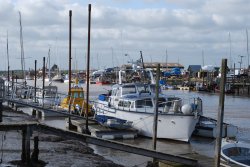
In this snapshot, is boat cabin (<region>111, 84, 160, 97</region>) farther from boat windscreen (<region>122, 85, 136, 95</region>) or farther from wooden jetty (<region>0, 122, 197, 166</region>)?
wooden jetty (<region>0, 122, 197, 166</region>)

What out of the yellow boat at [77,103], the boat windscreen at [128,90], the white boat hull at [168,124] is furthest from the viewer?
A: the yellow boat at [77,103]

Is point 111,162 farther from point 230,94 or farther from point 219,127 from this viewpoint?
point 230,94

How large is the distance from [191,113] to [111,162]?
24.9 feet

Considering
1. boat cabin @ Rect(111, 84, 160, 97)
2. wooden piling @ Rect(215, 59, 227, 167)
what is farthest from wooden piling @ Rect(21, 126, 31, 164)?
boat cabin @ Rect(111, 84, 160, 97)

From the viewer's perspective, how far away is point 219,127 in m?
14.6

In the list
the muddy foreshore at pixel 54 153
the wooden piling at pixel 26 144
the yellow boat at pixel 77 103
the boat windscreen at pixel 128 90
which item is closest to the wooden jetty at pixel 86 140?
the wooden piling at pixel 26 144

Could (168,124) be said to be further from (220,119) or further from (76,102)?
(76,102)

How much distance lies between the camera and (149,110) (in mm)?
27109

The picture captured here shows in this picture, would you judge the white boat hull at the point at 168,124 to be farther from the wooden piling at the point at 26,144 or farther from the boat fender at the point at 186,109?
the wooden piling at the point at 26,144

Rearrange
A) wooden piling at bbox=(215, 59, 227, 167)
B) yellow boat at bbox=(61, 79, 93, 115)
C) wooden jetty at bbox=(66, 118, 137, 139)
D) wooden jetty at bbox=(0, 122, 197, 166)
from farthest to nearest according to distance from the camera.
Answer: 1. yellow boat at bbox=(61, 79, 93, 115)
2. wooden jetty at bbox=(66, 118, 137, 139)
3. wooden jetty at bbox=(0, 122, 197, 166)
4. wooden piling at bbox=(215, 59, 227, 167)

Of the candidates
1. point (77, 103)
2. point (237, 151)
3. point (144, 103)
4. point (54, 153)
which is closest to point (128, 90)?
point (144, 103)

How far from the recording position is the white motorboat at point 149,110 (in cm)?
2541

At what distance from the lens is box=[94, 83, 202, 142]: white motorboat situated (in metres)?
25.4

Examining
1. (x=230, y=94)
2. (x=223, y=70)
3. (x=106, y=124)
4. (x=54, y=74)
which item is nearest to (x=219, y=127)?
(x=223, y=70)
